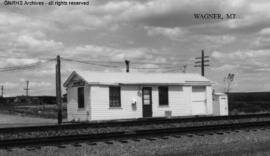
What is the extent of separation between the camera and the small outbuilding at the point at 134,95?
2672 centimetres

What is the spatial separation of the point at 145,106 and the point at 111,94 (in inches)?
109

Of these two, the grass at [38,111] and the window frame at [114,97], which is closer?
Answer: the window frame at [114,97]

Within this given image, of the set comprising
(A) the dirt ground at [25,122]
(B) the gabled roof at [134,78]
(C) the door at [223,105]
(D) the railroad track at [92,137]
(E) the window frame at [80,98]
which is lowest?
(A) the dirt ground at [25,122]

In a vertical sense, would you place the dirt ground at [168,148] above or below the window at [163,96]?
below

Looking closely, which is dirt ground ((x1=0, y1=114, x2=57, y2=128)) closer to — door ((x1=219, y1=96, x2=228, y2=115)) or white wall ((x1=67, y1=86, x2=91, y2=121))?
white wall ((x1=67, y1=86, x2=91, y2=121))

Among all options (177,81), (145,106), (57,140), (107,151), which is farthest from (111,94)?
(107,151)

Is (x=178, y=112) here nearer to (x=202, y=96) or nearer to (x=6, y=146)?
(x=202, y=96)

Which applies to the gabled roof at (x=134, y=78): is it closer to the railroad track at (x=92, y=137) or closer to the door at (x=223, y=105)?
the door at (x=223, y=105)

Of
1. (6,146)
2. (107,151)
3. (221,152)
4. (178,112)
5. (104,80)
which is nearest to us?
(221,152)

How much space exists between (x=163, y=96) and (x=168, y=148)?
57.8ft

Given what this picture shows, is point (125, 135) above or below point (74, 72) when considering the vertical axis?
below

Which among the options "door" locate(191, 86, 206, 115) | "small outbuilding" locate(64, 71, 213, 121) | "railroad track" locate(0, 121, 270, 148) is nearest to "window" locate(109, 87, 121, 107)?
"small outbuilding" locate(64, 71, 213, 121)

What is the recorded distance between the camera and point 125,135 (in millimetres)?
14516

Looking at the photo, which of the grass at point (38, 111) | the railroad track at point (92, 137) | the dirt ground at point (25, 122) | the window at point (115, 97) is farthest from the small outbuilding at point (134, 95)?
the railroad track at point (92, 137)
